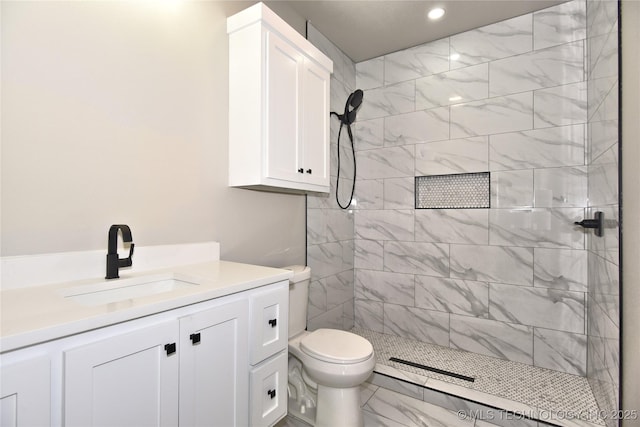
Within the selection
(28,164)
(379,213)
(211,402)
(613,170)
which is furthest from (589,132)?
(28,164)

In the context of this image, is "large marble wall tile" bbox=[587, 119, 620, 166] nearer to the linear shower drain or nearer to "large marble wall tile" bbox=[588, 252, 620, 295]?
"large marble wall tile" bbox=[588, 252, 620, 295]

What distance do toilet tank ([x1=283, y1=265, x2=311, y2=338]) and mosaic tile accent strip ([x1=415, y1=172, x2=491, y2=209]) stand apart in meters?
1.31

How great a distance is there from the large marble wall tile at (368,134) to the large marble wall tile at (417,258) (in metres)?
0.91

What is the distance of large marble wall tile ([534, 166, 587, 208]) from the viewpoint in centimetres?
210

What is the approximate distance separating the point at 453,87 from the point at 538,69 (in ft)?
1.84

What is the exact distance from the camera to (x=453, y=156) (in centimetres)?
253

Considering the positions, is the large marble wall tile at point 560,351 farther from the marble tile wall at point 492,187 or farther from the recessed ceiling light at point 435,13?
the recessed ceiling light at point 435,13

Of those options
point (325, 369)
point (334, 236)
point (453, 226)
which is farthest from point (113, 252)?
Result: point (453, 226)

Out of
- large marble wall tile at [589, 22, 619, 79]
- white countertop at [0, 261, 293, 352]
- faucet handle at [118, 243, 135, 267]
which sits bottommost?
white countertop at [0, 261, 293, 352]

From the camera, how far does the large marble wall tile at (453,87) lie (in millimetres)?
2438

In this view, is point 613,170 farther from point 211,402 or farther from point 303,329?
point 211,402

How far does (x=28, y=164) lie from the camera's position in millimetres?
1062

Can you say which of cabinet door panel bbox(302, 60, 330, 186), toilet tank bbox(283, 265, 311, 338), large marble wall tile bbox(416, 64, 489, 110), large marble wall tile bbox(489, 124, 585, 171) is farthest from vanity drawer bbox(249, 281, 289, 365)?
large marble wall tile bbox(416, 64, 489, 110)

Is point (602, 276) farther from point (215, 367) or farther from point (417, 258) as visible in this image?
point (215, 367)
